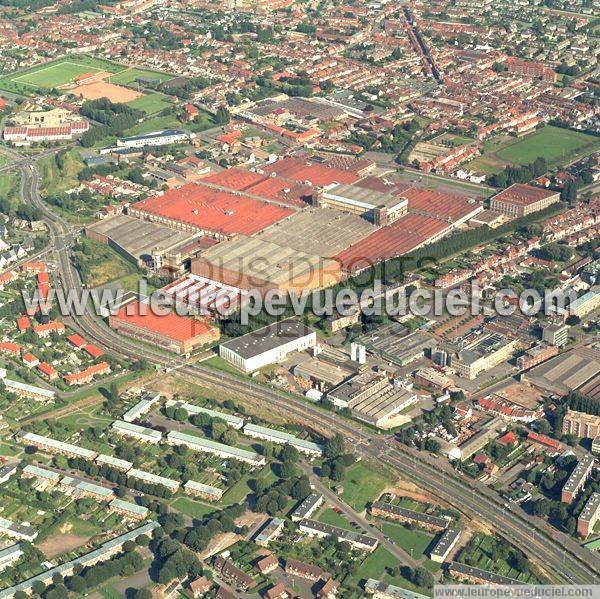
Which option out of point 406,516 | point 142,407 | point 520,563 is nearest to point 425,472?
point 406,516

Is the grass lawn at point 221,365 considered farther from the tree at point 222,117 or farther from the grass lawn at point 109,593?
the tree at point 222,117

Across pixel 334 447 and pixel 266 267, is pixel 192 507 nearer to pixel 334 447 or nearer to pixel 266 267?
pixel 334 447

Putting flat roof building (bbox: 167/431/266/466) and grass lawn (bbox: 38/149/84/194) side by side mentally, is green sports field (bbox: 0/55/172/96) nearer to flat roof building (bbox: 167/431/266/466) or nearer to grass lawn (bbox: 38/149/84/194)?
grass lawn (bbox: 38/149/84/194)

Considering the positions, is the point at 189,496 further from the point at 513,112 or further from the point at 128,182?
the point at 513,112

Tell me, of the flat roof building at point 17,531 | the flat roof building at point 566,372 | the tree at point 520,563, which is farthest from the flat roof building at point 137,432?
the flat roof building at point 566,372

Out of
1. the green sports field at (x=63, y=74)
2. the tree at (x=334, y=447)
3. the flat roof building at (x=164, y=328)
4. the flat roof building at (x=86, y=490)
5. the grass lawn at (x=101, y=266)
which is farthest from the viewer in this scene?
the green sports field at (x=63, y=74)

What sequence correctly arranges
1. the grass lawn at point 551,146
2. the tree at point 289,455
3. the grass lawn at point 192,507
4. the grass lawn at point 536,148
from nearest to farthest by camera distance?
the grass lawn at point 192,507 → the tree at point 289,455 → the grass lawn at point 536,148 → the grass lawn at point 551,146

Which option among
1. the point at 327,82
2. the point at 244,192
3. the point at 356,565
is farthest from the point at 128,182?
the point at 356,565
